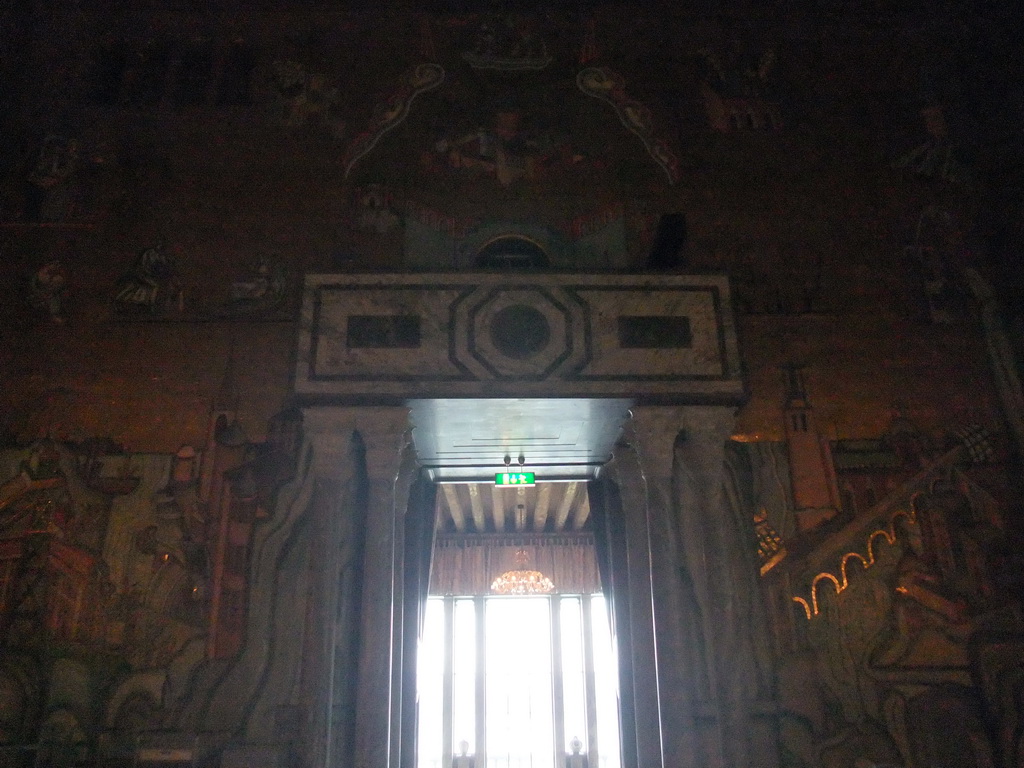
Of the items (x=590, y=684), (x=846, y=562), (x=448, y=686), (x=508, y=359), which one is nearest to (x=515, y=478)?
(x=508, y=359)

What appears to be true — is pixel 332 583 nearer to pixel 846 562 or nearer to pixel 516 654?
pixel 846 562

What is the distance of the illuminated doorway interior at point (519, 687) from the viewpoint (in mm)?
13125

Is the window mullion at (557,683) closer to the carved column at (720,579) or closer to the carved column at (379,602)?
the carved column at (379,602)

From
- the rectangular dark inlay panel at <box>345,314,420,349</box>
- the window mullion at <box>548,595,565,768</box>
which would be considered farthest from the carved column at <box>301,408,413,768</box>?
the window mullion at <box>548,595,565,768</box>

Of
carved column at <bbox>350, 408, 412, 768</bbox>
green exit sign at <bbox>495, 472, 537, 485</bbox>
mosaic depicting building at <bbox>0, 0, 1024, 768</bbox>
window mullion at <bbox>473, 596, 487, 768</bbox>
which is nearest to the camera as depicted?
carved column at <bbox>350, 408, 412, 768</bbox>

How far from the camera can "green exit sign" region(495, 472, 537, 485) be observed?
7234mm

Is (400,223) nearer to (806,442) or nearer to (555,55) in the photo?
(555,55)

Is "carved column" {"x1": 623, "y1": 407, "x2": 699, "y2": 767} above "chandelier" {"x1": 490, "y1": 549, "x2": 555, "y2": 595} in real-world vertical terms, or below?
below

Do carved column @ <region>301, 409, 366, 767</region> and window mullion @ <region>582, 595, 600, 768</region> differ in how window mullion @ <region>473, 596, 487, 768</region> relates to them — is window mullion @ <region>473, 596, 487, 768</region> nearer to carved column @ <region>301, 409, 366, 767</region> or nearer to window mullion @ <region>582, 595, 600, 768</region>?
window mullion @ <region>582, 595, 600, 768</region>

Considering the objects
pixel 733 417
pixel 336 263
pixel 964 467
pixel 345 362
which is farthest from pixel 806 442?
pixel 336 263

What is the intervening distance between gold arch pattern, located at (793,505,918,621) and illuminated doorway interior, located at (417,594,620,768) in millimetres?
7609

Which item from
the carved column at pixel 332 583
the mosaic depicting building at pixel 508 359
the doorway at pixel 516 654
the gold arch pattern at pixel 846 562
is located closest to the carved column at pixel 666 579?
the mosaic depicting building at pixel 508 359

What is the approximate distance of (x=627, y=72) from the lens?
25.1 ft

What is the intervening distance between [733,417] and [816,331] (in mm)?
1195
